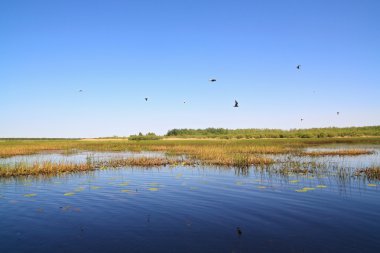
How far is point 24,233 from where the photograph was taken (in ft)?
36.4

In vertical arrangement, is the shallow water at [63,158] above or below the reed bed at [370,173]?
above

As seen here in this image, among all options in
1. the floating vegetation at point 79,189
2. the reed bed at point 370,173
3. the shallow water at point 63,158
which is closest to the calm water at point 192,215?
the floating vegetation at point 79,189

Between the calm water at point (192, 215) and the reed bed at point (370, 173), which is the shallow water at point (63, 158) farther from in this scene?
the reed bed at point (370, 173)

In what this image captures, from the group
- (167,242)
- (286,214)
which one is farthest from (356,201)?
(167,242)

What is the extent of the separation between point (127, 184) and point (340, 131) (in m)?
78.0

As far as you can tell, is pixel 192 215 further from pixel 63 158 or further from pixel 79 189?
pixel 63 158

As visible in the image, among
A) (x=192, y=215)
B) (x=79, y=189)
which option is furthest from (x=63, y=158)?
(x=192, y=215)

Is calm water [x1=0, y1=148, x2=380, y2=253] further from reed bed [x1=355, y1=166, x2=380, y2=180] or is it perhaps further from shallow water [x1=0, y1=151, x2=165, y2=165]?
shallow water [x1=0, y1=151, x2=165, y2=165]

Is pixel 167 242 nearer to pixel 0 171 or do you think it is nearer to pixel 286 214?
pixel 286 214

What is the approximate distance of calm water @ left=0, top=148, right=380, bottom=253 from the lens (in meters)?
9.84

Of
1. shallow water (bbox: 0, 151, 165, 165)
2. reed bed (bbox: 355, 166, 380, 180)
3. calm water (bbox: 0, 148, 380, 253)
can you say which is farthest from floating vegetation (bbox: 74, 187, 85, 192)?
reed bed (bbox: 355, 166, 380, 180)

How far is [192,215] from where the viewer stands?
1326 centimetres

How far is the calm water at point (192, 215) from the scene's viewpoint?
984cm

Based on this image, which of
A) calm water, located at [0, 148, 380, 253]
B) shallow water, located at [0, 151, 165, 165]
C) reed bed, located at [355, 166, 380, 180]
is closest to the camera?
calm water, located at [0, 148, 380, 253]
